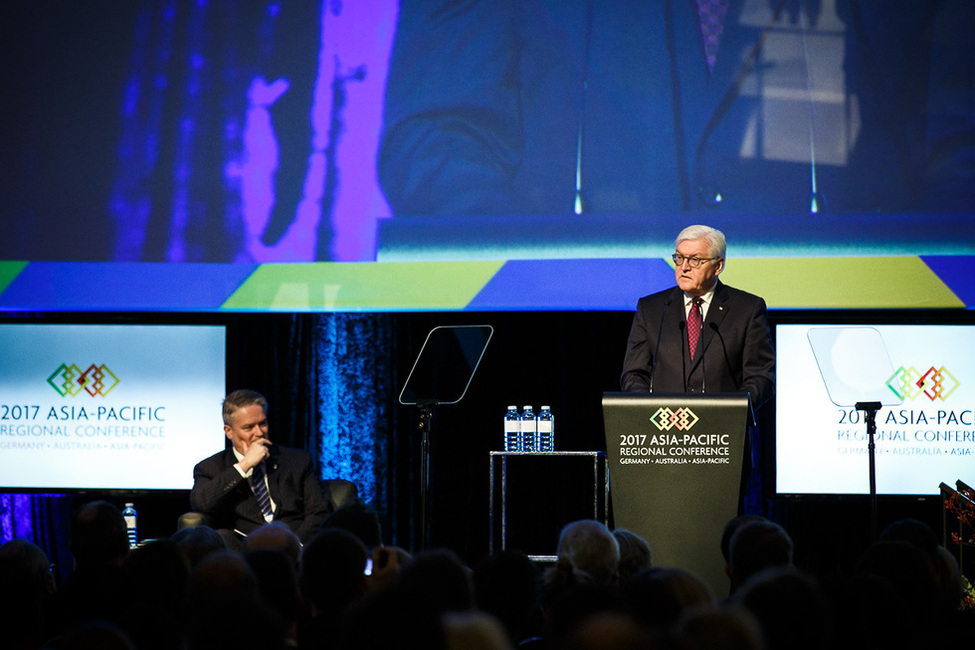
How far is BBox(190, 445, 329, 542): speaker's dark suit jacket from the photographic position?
4812 millimetres

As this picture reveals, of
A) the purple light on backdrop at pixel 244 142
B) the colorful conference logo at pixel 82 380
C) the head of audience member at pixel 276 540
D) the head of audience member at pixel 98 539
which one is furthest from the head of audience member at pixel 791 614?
the colorful conference logo at pixel 82 380

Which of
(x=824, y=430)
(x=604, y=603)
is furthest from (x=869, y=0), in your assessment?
(x=604, y=603)

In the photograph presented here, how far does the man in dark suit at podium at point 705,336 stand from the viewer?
4152mm

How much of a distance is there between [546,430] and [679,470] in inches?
91.0

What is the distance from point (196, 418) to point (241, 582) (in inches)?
157

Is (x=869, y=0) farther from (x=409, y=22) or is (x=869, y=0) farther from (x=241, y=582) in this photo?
(x=241, y=582)

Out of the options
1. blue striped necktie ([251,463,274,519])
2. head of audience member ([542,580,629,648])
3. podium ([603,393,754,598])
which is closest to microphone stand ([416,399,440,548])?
blue striped necktie ([251,463,274,519])

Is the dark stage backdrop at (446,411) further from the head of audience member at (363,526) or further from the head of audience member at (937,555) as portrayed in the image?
the head of audience member at (937,555)

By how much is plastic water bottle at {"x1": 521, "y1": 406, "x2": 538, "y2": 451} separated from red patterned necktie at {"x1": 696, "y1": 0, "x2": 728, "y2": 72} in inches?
84.8

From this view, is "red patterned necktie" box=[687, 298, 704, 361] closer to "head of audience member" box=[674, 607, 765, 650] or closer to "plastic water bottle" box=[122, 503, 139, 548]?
"head of audience member" box=[674, 607, 765, 650]

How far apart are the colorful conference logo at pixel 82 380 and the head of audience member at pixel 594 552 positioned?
3993mm

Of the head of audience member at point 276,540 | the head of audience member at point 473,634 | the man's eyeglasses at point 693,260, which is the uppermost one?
the man's eyeglasses at point 693,260

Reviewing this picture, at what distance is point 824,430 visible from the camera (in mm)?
5855

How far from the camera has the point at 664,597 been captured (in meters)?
2.23
